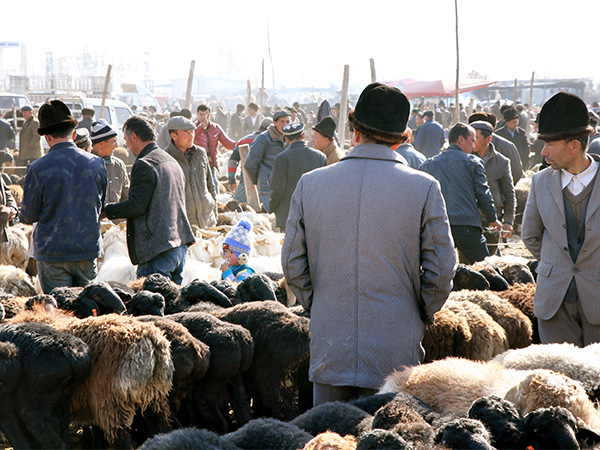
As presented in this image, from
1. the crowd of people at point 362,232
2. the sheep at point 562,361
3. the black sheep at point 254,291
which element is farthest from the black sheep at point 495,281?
the sheep at point 562,361

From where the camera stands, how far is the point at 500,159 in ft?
24.2

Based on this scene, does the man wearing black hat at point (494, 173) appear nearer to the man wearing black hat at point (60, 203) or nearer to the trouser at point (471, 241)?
the trouser at point (471, 241)

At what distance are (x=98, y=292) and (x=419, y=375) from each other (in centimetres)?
182

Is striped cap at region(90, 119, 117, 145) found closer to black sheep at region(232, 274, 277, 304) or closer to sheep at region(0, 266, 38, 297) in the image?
sheep at region(0, 266, 38, 297)

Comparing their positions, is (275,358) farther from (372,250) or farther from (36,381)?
(36,381)

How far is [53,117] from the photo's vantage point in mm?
4652

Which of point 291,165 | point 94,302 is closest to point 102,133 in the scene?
point 291,165

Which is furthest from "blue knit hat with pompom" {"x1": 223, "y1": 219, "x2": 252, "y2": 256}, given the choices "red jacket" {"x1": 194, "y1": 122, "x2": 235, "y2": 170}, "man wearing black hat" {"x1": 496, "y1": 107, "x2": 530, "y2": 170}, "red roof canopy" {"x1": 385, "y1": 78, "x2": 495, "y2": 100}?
"red roof canopy" {"x1": 385, "y1": 78, "x2": 495, "y2": 100}

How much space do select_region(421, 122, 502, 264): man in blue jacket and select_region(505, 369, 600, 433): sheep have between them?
13.8 feet

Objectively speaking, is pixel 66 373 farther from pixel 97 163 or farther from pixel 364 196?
pixel 97 163

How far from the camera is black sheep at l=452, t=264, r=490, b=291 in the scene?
4.60 metres

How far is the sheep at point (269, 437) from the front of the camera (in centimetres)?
208

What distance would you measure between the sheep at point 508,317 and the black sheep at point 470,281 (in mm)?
445

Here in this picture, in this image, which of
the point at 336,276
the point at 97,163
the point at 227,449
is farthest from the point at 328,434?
the point at 97,163
